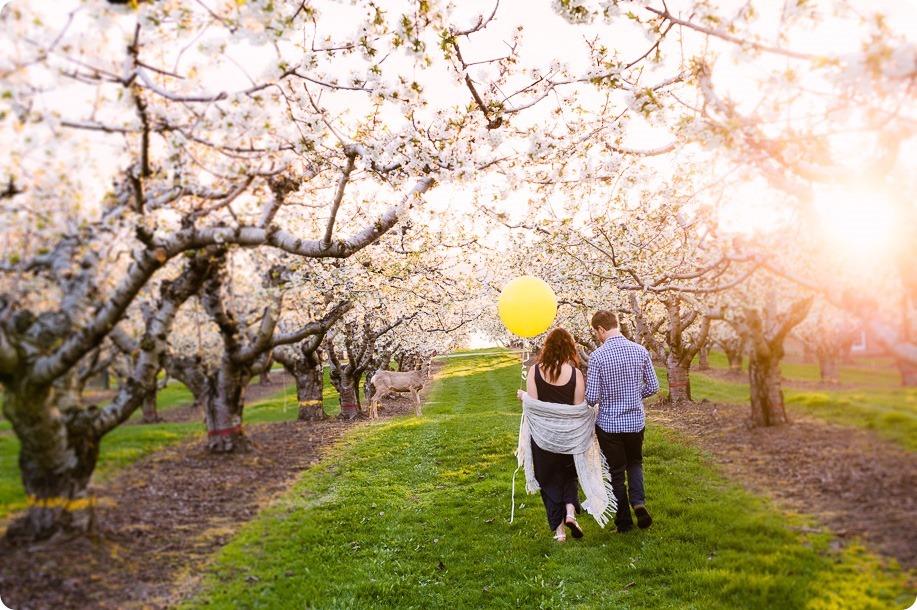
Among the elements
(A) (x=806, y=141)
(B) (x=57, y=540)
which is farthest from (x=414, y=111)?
(B) (x=57, y=540)

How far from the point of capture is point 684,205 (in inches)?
405

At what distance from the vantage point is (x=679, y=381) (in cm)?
1032

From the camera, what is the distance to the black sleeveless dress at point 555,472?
8.41 metres

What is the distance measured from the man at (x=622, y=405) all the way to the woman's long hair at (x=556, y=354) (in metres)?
0.37

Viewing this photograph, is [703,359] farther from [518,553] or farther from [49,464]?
[49,464]

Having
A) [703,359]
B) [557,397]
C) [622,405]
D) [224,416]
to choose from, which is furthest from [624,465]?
[224,416]

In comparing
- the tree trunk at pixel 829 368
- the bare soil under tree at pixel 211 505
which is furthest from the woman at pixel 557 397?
the tree trunk at pixel 829 368

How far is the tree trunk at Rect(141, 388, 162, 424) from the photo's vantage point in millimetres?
5783

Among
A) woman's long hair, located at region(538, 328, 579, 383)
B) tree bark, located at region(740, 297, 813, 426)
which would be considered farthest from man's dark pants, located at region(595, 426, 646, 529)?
tree bark, located at region(740, 297, 813, 426)

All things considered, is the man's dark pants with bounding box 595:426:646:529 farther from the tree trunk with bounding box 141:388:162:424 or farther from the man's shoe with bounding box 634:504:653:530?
the tree trunk with bounding box 141:388:162:424

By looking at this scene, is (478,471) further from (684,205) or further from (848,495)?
(848,495)

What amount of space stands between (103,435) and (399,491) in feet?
20.8

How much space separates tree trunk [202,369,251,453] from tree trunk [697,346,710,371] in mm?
6905

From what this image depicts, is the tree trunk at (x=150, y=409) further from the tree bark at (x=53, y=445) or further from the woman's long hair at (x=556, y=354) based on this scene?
the woman's long hair at (x=556, y=354)
